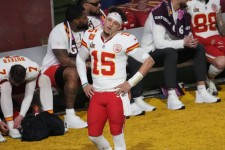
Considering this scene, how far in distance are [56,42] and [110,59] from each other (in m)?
2.03

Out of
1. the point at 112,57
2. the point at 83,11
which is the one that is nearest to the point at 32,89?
the point at 83,11

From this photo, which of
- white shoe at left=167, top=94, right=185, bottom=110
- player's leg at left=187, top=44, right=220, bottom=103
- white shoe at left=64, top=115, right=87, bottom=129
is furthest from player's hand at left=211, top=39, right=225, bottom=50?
white shoe at left=64, top=115, right=87, bottom=129

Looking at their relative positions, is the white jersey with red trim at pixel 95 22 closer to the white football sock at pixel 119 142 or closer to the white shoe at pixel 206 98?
the white shoe at pixel 206 98

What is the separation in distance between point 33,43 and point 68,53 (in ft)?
4.89

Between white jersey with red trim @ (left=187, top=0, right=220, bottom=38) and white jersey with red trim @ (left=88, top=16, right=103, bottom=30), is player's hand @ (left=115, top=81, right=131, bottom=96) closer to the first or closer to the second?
white jersey with red trim @ (left=88, top=16, right=103, bottom=30)

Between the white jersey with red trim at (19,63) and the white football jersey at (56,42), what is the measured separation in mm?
411

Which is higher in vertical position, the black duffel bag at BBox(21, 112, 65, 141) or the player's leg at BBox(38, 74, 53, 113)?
the player's leg at BBox(38, 74, 53, 113)

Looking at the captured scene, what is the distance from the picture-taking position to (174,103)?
35.2 feet

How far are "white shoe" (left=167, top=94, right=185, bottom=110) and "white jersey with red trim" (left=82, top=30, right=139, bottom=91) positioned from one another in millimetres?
2159

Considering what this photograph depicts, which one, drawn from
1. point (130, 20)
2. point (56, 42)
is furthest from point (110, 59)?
point (130, 20)

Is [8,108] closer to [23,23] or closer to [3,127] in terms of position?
[3,127]

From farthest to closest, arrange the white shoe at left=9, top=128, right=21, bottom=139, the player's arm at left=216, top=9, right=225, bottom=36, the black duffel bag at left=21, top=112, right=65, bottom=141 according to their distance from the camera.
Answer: the player's arm at left=216, top=9, right=225, bottom=36, the white shoe at left=9, top=128, right=21, bottom=139, the black duffel bag at left=21, top=112, right=65, bottom=141

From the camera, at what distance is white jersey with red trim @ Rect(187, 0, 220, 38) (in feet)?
37.5

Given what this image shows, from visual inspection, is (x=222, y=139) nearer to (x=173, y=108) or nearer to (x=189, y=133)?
(x=189, y=133)
